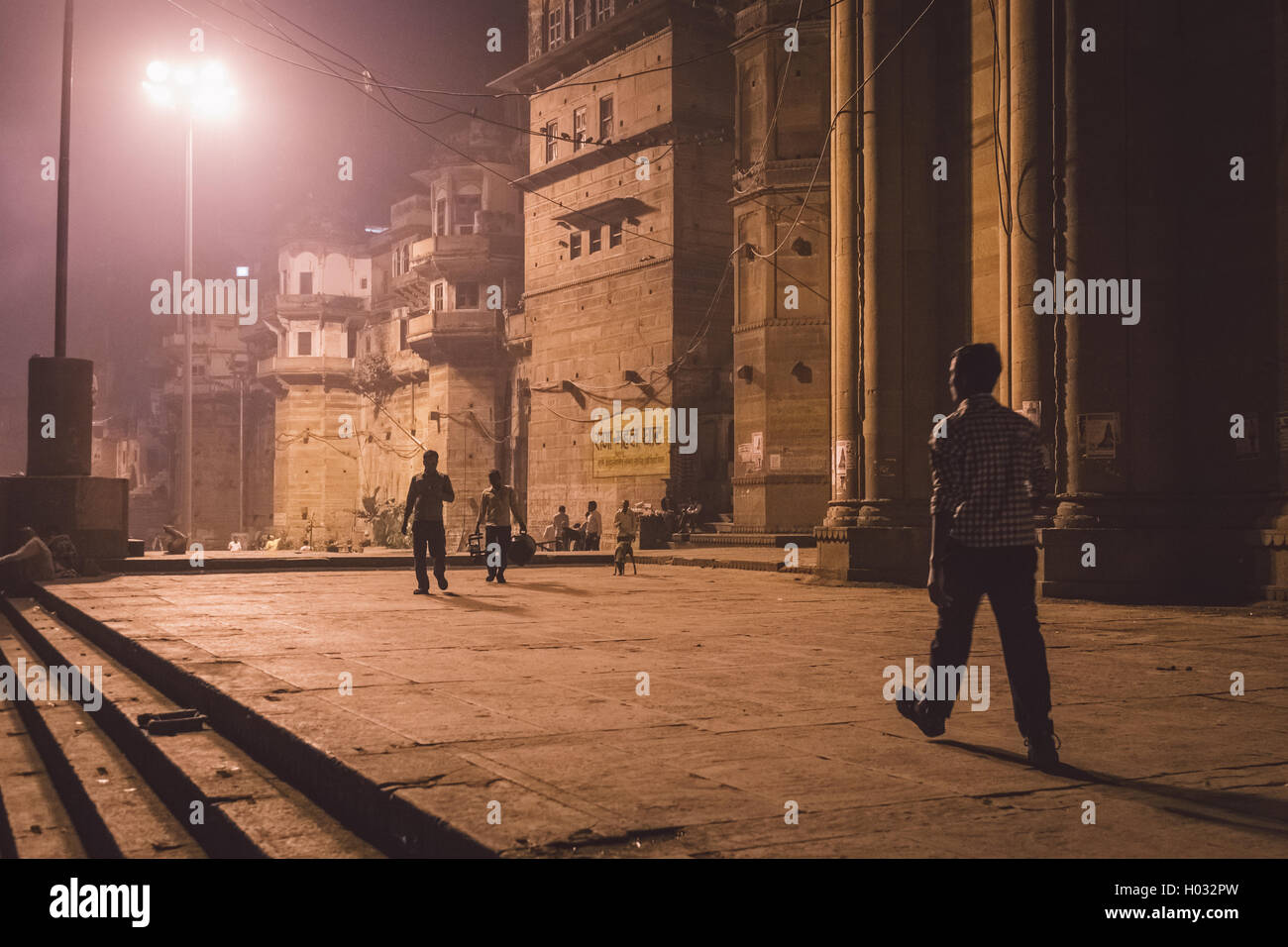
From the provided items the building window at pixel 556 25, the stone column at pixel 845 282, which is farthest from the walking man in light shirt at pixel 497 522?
the building window at pixel 556 25

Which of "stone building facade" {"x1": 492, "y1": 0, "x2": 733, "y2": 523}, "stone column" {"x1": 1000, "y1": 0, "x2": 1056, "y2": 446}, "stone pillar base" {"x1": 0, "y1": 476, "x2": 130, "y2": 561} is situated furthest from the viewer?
"stone building facade" {"x1": 492, "y1": 0, "x2": 733, "y2": 523}

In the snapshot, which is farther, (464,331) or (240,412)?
(240,412)

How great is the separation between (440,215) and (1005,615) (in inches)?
2145

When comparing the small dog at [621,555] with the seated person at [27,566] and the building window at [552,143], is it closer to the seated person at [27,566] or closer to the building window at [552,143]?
the seated person at [27,566]

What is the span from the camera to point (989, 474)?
4.93 meters

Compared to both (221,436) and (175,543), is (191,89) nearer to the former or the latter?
(175,543)

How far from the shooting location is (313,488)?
217 feet

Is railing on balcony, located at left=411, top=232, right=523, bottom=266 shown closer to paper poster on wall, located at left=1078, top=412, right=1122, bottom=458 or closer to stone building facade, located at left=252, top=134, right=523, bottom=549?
stone building facade, located at left=252, top=134, right=523, bottom=549

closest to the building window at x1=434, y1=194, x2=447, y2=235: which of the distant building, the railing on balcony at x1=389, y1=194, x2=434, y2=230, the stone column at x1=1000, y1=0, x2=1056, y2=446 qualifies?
the railing on balcony at x1=389, y1=194, x2=434, y2=230

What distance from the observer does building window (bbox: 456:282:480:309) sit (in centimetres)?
5355

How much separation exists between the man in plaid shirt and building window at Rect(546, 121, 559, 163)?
127 feet

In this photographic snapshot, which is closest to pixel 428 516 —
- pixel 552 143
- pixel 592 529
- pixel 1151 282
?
pixel 1151 282

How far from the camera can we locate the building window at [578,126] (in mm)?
40656

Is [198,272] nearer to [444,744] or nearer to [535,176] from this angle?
[535,176]
